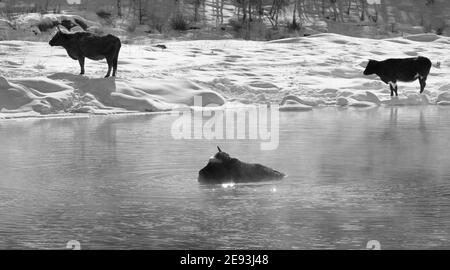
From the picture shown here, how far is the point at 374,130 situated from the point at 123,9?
23.0 m

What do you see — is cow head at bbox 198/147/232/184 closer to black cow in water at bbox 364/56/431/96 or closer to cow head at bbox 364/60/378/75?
black cow in water at bbox 364/56/431/96

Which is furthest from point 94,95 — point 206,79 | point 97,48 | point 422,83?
point 422,83

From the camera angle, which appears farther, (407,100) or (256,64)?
(256,64)

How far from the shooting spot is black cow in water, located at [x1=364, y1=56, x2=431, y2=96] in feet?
84.1

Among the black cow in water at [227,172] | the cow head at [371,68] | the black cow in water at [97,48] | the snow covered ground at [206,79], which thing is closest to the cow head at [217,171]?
the black cow in water at [227,172]

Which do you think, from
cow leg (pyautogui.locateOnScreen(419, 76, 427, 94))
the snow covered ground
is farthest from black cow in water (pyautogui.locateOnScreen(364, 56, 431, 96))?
the snow covered ground

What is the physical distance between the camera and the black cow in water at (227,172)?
34.2 ft

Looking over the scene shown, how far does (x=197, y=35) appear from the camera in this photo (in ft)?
116

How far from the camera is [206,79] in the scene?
24.4 m

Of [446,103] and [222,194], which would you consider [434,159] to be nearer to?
[222,194]

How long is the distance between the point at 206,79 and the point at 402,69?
579 centimetres

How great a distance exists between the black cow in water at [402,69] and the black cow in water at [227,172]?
15553 millimetres

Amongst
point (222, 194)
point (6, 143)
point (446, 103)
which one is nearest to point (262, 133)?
point (6, 143)

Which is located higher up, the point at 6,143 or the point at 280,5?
the point at 280,5
